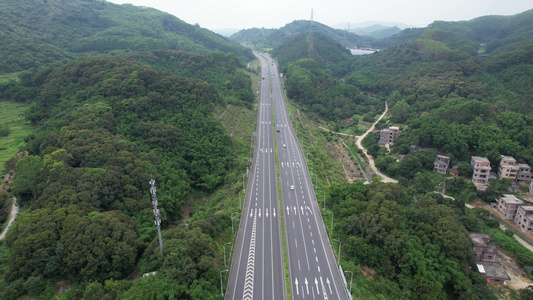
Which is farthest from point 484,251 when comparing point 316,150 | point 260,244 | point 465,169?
point 316,150

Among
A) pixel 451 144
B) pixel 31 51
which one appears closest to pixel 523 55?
pixel 451 144

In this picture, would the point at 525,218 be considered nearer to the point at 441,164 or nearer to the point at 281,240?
the point at 441,164

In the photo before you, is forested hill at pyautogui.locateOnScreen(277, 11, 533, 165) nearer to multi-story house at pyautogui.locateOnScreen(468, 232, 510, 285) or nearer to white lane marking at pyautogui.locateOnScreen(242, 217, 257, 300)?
multi-story house at pyautogui.locateOnScreen(468, 232, 510, 285)

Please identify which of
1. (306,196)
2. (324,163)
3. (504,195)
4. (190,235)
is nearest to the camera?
(190,235)

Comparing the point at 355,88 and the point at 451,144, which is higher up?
the point at 355,88

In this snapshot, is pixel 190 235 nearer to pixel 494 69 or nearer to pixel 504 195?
pixel 504 195

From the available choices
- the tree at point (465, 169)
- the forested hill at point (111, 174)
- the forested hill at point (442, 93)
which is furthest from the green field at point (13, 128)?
the tree at point (465, 169)
